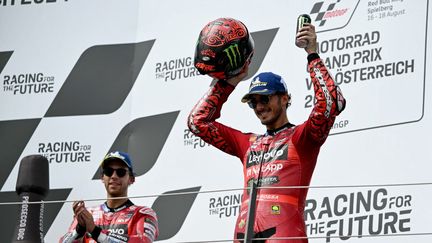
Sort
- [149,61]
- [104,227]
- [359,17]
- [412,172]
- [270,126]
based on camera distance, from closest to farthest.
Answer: [270,126] → [104,227] → [412,172] → [359,17] → [149,61]

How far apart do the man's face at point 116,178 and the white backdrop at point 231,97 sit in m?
0.76

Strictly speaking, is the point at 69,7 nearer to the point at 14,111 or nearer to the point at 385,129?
the point at 14,111

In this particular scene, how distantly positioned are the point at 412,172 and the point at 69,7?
95.2 inches

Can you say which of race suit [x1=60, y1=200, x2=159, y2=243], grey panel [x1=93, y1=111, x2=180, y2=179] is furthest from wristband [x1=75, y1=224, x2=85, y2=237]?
grey panel [x1=93, y1=111, x2=180, y2=179]

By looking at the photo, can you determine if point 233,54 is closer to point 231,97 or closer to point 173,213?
point 231,97

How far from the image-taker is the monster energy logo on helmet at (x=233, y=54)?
4.55m

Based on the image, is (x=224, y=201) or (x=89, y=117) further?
(x=89, y=117)

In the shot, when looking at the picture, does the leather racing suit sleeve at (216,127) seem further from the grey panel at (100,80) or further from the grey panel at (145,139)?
the grey panel at (100,80)

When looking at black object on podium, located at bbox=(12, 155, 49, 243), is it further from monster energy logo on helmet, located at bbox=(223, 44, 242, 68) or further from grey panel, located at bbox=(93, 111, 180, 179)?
monster energy logo on helmet, located at bbox=(223, 44, 242, 68)

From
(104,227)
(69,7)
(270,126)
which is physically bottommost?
(104,227)

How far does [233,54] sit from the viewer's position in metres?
4.55

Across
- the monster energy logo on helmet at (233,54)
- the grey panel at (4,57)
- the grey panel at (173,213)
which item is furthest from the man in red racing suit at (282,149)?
the grey panel at (4,57)

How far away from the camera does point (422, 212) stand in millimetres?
5262

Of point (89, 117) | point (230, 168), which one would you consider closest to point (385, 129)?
point (230, 168)
